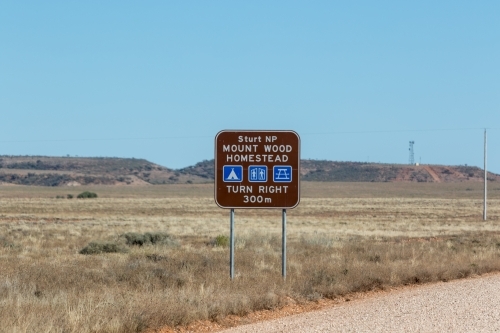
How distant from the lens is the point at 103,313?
10.7 meters

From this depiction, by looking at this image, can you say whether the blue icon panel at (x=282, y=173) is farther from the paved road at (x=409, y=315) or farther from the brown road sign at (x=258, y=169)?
the paved road at (x=409, y=315)

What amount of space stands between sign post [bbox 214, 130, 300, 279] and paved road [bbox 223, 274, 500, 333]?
8.96ft

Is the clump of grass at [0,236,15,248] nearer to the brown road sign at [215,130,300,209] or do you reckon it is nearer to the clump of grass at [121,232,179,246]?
the clump of grass at [121,232,179,246]

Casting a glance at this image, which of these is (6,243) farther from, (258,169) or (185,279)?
(258,169)

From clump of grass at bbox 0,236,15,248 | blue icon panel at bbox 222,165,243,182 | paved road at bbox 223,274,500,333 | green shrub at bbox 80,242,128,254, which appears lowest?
clump of grass at bbox 0,236,15,248

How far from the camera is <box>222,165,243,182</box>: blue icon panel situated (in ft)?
49.8

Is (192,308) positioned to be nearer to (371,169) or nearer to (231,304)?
(231,304)

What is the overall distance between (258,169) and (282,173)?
0.48m

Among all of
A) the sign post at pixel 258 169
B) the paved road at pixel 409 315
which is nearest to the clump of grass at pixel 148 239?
the sign post at pixel 258 169

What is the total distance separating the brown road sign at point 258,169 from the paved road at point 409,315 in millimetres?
2760

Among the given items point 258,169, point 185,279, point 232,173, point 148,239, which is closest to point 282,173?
point 258,169

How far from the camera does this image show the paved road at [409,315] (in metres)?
10.6

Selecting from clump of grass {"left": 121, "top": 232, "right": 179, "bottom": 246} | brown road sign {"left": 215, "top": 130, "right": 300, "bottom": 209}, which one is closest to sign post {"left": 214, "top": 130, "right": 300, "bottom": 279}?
brown road sign {"left": 215, "top": 130, "right": 300, "bottom": 209}

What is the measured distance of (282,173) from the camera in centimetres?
1530
